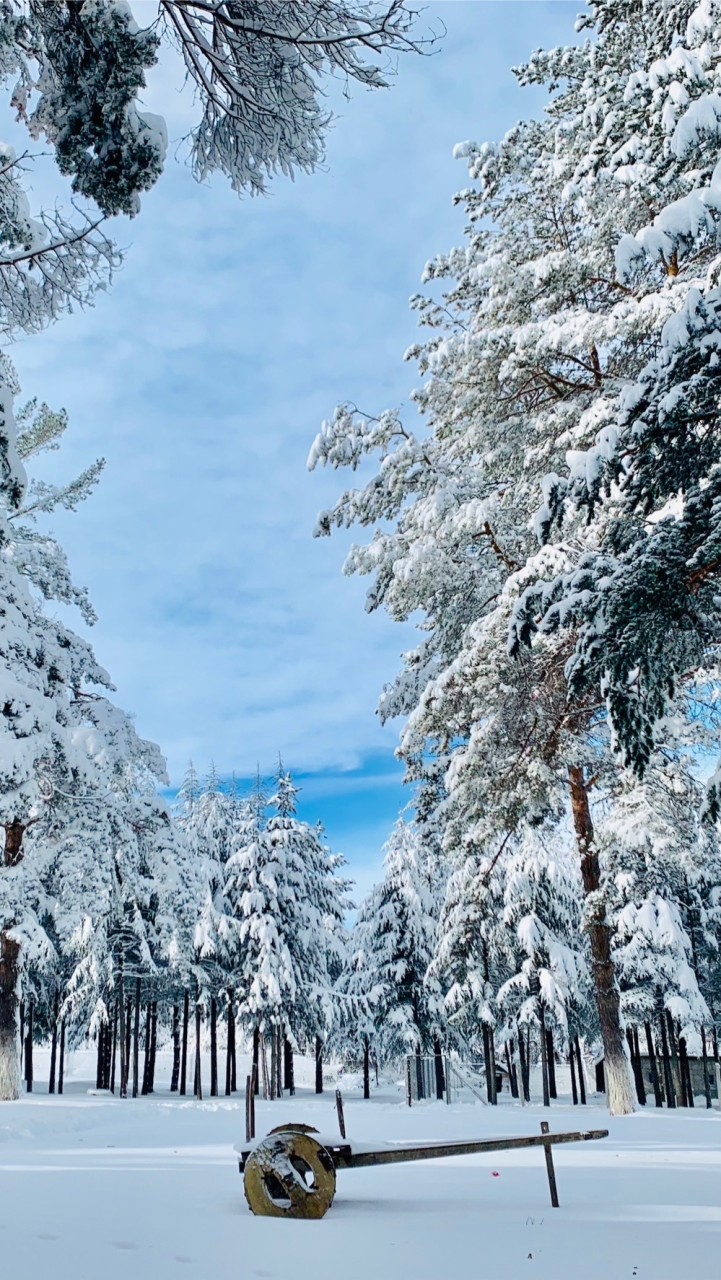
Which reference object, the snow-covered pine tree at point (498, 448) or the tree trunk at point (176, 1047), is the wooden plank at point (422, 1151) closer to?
the snow-covered pine tree at point (498, 448)

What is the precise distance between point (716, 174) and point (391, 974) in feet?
96.4

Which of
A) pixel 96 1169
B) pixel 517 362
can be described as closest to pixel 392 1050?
pixel 96 1169

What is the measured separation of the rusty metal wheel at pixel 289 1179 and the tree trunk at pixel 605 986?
982 centimetres

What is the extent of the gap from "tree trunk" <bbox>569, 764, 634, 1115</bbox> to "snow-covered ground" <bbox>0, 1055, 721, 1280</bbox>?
13.0 feet

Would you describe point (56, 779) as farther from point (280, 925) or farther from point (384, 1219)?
point (280, 925)

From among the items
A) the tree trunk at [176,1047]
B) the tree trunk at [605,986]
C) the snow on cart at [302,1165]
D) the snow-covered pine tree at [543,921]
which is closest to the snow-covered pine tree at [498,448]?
the tree trunk at [605,986]

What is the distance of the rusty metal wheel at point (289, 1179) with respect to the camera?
5.99m

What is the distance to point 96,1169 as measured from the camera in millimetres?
8625

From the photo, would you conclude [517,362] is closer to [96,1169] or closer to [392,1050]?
[96,1169]

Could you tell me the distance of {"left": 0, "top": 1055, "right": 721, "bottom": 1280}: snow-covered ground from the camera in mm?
4512

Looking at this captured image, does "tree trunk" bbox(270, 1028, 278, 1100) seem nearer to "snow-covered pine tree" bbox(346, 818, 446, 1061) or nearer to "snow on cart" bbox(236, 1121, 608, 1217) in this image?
"snow-covered pine tree" bbox(346, 818, 446, 1061)

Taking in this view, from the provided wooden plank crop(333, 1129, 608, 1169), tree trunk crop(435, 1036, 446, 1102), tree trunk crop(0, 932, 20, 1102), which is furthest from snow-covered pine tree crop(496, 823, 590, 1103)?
wooden plank crop(333, 1129, 608, 1169)

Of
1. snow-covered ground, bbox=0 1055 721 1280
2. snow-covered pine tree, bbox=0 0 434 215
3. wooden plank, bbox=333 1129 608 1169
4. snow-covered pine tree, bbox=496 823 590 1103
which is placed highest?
snow-covered pine tree, bbox=0 0 434 215

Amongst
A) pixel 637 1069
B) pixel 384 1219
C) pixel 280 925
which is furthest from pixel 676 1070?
pixel 384 1219
